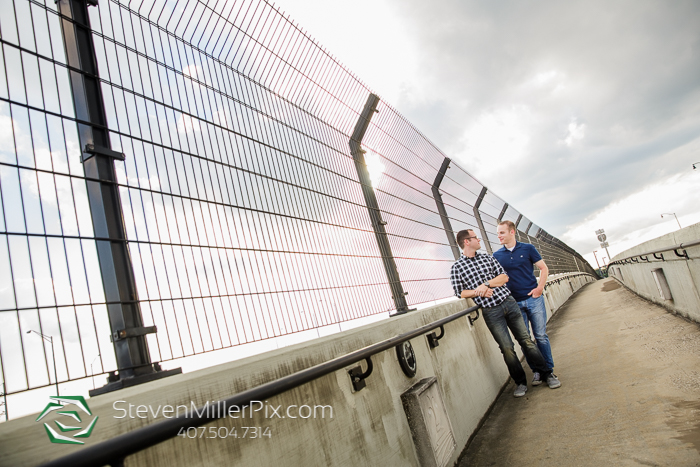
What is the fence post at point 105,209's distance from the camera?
189 cm

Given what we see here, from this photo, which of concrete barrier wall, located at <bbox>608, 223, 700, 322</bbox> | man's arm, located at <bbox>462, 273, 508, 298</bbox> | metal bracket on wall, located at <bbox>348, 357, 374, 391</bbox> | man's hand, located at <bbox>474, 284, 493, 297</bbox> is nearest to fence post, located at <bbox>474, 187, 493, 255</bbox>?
concrete barrier wall, located at <bbox>608, 223, 700, 322</bbox>

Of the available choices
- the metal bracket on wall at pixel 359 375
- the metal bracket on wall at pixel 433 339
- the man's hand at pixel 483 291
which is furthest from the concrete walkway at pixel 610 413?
the metal bracket on wall at pixel 359 375

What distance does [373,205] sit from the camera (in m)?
4.64

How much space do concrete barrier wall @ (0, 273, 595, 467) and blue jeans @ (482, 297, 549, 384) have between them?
104 centimetres

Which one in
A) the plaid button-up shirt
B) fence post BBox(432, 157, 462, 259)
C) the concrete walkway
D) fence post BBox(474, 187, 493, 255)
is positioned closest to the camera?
the concrete walkway

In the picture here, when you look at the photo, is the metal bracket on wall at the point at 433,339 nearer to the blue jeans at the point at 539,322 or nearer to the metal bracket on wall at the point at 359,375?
the metal bracket on wall at the point at 359,375

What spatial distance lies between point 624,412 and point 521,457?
87cm

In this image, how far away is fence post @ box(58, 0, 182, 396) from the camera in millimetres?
1890

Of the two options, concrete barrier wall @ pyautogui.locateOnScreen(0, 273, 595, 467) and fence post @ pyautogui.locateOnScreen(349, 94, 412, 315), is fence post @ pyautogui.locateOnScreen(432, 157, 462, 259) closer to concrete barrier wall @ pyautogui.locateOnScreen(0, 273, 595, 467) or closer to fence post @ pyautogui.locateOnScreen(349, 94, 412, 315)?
fence post @ pyautogui.locateOnScreen(349, 94, 412, 315)

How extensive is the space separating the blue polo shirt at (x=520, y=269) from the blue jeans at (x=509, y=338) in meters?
0.33

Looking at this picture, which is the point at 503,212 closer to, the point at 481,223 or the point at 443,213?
the point at 481,223

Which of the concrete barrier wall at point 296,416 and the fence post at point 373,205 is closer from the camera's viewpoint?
the concrete barrier wall at point 296,416

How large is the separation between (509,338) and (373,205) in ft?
6.10

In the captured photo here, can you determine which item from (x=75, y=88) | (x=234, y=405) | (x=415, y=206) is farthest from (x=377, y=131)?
(x=234, y=405)
